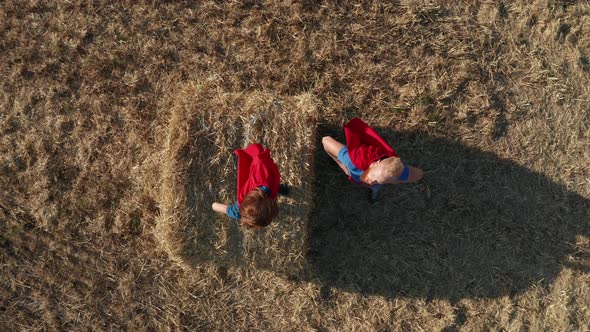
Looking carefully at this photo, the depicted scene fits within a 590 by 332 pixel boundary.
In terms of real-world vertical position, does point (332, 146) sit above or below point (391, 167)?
below

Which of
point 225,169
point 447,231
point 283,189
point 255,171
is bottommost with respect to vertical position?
point 447,231

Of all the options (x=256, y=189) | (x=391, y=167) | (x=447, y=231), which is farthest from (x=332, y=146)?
(x=447, y=231)

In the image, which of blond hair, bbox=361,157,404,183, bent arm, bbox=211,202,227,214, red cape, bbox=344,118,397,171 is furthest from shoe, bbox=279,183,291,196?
blond hair, bbox=361,157,404,183

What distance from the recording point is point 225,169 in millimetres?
4746

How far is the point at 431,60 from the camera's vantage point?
5.62 meters

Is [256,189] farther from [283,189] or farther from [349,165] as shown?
[349,165]

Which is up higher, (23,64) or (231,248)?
(23,64)

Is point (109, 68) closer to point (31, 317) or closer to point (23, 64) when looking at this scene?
point (23, 64)

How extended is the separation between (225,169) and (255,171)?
1.85ft

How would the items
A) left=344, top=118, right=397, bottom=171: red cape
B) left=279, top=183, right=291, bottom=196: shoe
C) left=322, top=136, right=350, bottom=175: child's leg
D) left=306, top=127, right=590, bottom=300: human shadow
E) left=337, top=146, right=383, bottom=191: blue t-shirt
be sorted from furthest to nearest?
left=306, top=127, right=590, bottom=300: human shadow
left=322, top=136, right=350, bottom=175: child's leg
left=279, top=183, right=291, bottom=196: shoe
left=337, top=146, right=383, bottom=191: blue t-shirt
left=344, top=118, right=397, bottom=171: red cape

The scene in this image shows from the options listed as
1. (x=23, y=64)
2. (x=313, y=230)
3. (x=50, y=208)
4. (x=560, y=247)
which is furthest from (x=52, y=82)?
(x=560, y=247)

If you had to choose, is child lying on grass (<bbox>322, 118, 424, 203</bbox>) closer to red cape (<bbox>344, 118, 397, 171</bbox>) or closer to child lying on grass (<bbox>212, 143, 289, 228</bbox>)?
red cape (<bbox>344, 118, 397, 171</bbox>)

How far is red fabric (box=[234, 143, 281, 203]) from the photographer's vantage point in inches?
169

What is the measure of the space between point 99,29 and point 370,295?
5.34m
